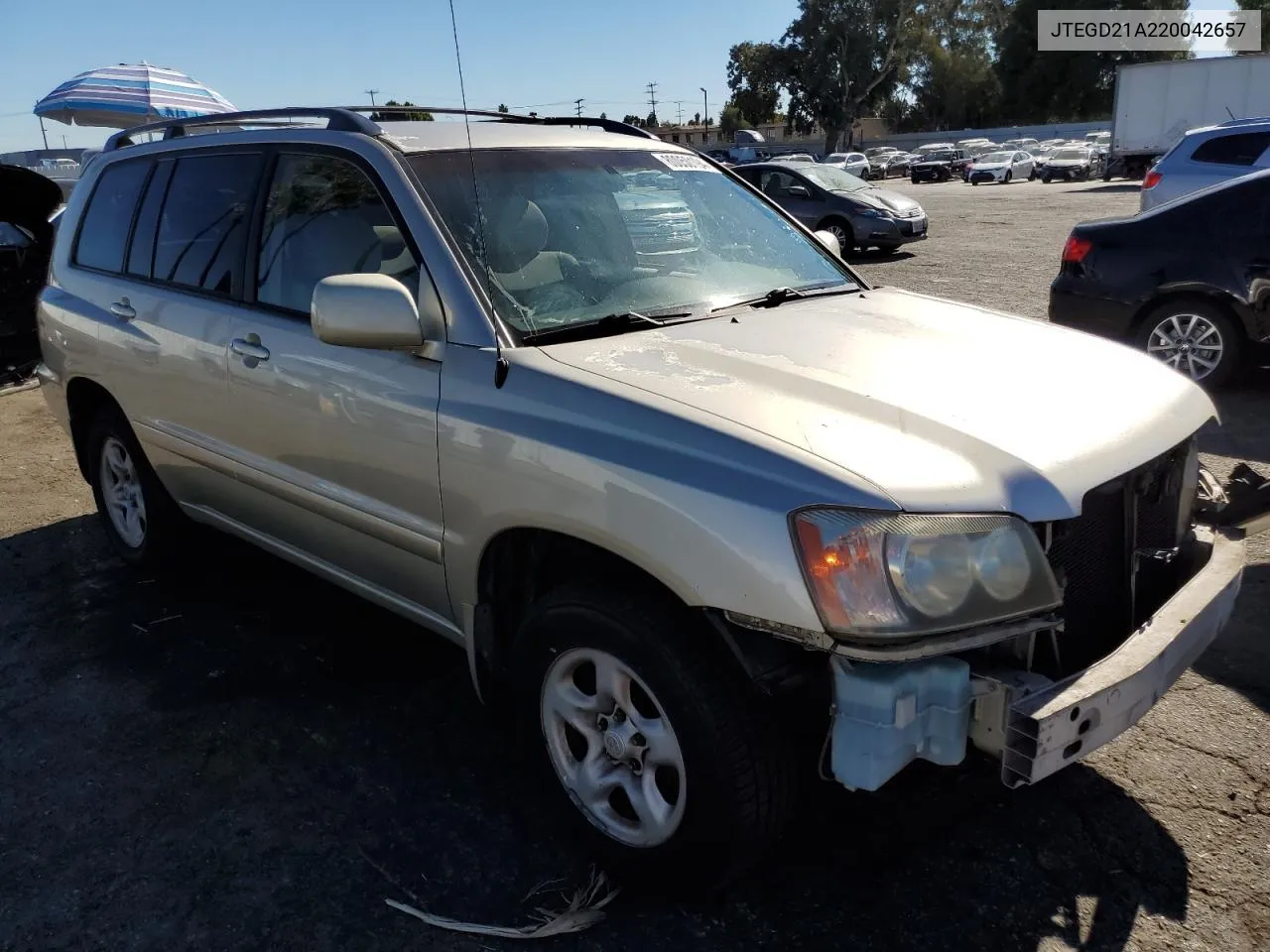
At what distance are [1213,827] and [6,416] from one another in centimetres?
864

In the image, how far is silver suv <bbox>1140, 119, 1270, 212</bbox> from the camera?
11.4 meters

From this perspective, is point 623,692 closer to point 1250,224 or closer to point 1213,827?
point 1213,827

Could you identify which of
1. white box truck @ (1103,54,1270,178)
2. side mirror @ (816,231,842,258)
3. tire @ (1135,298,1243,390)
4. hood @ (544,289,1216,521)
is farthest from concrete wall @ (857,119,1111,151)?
hood @ (544,289,1216,521)

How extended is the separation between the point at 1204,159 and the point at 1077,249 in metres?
5.86

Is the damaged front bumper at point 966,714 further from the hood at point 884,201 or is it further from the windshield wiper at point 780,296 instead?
the hood at point 884,201

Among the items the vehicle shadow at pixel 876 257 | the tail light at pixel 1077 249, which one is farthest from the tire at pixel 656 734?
the vehicle shadow at pixel 876 257

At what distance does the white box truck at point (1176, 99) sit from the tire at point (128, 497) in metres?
33.0

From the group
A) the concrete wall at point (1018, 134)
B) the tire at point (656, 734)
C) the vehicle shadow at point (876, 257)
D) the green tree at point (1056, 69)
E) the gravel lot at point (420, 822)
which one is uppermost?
the green tree at point (1056, 69)

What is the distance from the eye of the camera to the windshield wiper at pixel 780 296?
3.21 meters

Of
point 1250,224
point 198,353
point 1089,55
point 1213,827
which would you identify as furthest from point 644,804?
point 1089,55

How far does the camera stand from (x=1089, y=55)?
66188mm

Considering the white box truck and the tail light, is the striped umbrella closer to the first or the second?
the tail light

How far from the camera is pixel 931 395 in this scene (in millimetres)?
2447

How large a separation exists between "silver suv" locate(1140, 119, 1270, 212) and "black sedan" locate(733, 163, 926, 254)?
169 inches
